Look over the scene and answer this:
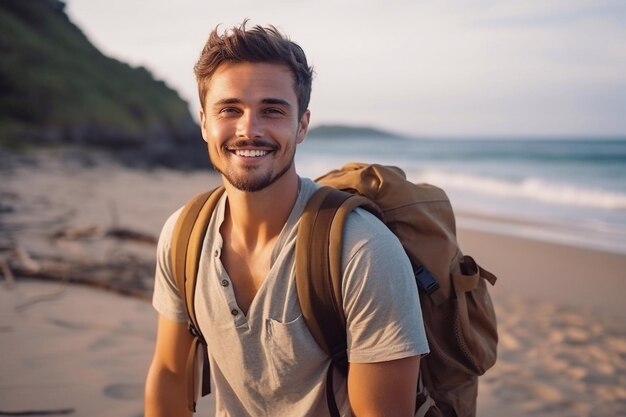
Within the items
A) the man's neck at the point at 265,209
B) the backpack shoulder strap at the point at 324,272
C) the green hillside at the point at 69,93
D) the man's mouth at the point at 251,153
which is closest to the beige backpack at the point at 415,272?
the backpack shoulder strap at the point at 324,272

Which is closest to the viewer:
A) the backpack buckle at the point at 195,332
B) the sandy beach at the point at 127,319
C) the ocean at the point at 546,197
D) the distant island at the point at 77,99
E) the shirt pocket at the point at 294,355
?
the shirt pocket at the point at 294,355

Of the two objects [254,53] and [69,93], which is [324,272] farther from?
[69,93]

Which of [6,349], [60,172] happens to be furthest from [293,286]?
[60,172]

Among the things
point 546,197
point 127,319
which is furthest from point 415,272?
point 546,197

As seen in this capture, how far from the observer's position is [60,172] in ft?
37.8

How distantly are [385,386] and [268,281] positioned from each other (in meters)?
0.50

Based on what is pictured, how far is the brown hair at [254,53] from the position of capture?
6.84 ft

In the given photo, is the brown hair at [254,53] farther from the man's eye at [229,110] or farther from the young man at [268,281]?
the man's eye at [229,110]

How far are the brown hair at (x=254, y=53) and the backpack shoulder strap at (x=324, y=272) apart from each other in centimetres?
48

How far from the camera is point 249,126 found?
2.09 m

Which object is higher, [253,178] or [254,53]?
[254,53]

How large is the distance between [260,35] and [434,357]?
127 cm

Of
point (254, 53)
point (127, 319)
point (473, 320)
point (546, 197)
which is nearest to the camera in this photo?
point (254, 53)

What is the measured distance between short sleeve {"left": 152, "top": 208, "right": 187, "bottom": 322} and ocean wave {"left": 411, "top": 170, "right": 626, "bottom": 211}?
13.8m
